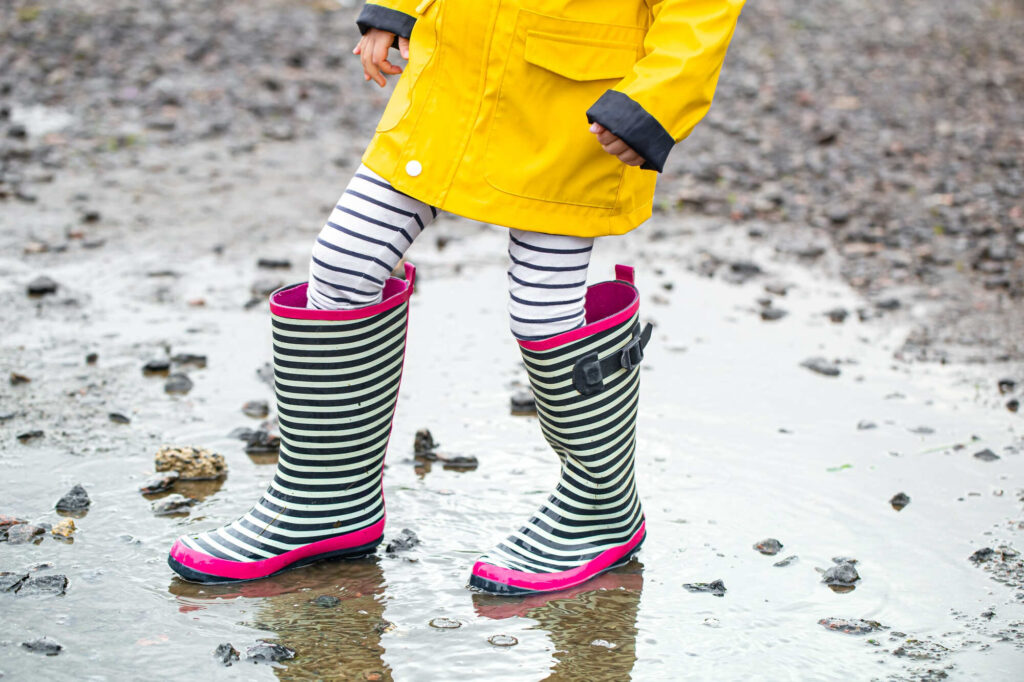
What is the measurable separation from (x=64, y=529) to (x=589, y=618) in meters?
1.24

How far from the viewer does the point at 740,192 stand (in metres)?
6.14

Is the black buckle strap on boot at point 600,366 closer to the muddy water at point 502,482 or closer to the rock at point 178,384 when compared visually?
the muddy water at point 502,482

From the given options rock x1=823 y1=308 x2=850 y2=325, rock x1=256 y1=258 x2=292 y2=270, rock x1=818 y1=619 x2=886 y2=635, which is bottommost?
rock x1=256 y1=258 x2=292 y2=270

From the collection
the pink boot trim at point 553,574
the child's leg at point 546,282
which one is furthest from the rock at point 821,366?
the child's leg at point 546,282

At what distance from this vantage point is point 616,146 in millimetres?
2268

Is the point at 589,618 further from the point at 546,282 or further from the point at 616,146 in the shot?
the point at 616,146

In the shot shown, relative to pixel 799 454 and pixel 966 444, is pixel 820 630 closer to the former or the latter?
pixel 799 454

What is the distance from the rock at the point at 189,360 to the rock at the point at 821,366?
2.06m

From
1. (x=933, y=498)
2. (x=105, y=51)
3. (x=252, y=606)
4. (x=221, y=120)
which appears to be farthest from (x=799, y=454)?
(x=105, y=51)

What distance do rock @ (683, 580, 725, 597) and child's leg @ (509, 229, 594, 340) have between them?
2.14 feet

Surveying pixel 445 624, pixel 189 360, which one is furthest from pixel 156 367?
pixel 445 624

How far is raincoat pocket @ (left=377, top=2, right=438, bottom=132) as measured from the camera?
238 cm

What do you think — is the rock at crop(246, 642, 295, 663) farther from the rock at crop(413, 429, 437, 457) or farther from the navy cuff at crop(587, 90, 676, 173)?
the navy cuff at crop(587, 90, 676, 173)

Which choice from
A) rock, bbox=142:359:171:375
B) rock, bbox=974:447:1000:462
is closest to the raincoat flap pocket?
rock, bbox=974:447:1000:462
